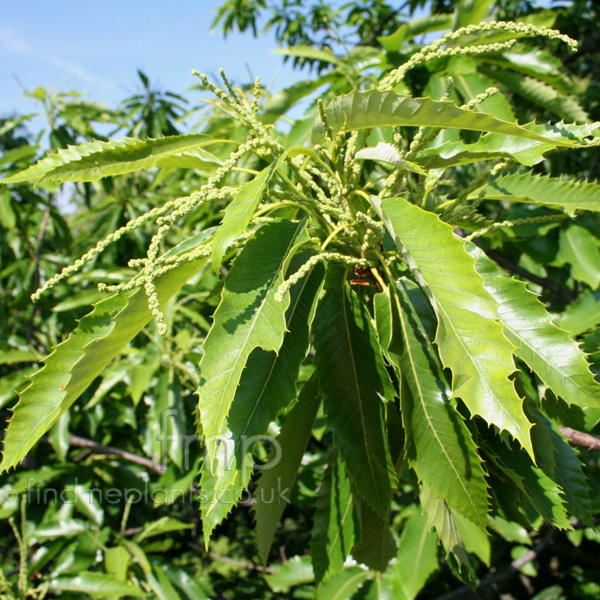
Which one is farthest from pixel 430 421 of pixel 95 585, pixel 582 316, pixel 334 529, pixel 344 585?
pixel 95 585

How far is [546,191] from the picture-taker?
1.05 metres

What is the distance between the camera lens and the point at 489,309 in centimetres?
69

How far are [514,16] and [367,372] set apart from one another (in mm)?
3731

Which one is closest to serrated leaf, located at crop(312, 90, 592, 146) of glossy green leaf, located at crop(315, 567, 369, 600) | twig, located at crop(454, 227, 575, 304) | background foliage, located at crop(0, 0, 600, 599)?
background foliage, located at crop(0, 0, 600, 599)

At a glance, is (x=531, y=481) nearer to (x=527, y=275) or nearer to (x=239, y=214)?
(x=239, y=214)

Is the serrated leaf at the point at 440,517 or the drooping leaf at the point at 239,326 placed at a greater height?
the drooping leaf at the point at 239,326

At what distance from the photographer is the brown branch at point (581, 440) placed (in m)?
1.10

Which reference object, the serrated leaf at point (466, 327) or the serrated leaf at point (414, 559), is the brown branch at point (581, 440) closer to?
the serrated leaf at point (466, 327)

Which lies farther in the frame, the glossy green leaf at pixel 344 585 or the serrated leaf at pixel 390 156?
the glossy green leaf at pixel 344 585

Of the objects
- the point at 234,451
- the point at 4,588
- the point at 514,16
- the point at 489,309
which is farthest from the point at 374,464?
the point at 514,16

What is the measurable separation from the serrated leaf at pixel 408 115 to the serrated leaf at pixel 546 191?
0.86 feet

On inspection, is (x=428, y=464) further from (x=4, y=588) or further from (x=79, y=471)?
(x=79, y=471)

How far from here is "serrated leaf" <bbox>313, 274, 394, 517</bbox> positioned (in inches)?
36.0

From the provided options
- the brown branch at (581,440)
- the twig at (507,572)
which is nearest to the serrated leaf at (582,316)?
the brown branch at (581,440)
